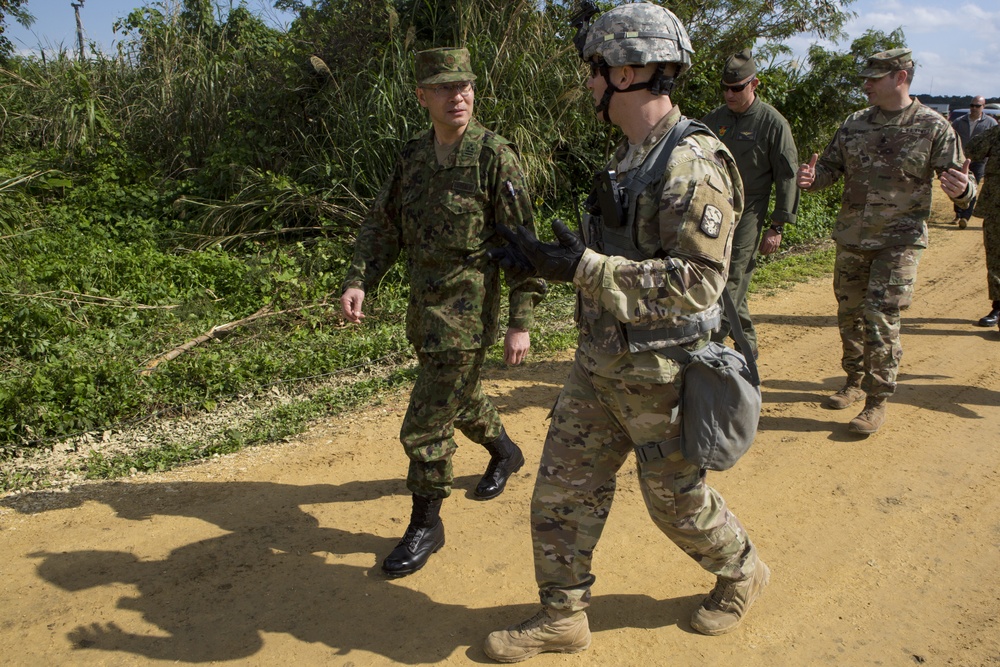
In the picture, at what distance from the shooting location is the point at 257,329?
6.17 m

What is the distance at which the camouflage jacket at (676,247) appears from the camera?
2363mm

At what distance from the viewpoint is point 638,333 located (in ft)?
8.42

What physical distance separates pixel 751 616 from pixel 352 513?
1.93 m

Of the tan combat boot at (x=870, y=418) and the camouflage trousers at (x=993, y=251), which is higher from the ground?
the camouflage trousers at (x=993, y=251)

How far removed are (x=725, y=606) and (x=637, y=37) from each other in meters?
2.07

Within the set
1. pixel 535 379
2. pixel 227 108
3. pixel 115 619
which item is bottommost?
pixel 115 619

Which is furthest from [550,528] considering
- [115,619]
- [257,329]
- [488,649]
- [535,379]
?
[257,329]

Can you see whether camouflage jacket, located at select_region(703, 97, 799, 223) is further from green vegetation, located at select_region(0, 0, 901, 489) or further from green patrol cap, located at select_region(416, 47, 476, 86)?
green patrol cap, located at select_region(416, 47, 476, 86)

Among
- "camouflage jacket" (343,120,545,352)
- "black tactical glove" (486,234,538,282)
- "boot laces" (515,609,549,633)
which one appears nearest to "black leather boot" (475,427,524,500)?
"camouflage jacket" (343,120,545,352)

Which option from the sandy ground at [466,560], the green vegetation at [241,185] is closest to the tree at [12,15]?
the green vegetation at [241,185]

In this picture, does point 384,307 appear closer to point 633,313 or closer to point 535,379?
point 535,379

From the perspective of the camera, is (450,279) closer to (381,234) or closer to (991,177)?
(381,234)

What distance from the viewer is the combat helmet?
2.44m

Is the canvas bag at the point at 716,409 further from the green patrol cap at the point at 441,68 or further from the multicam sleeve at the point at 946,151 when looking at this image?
the multicam sleeve at the point at 946,151
